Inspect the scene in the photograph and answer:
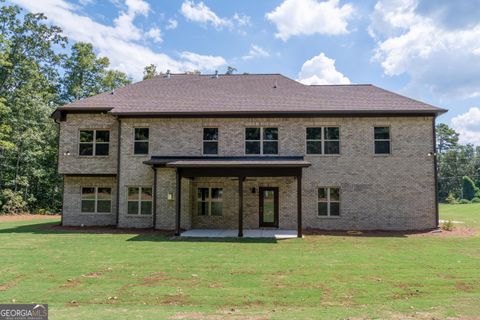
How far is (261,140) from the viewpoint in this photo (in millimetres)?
18688

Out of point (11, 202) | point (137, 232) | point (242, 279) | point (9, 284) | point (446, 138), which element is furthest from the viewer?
point (446, 138)

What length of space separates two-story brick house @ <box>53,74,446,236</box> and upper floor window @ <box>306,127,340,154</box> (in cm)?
5

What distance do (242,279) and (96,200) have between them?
1387 cm

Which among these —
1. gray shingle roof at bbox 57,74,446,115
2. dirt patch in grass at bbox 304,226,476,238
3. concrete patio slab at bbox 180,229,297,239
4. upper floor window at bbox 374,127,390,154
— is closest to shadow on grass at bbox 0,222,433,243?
dirt patch in grass at bbox 304,226,476,238

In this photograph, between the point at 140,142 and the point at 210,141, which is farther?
the point at 140,142

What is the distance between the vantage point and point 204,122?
18.8m

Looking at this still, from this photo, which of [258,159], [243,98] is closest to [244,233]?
[258,159]

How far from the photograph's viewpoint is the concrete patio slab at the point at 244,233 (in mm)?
15664

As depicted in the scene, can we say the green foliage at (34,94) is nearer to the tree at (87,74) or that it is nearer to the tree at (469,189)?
the tree at (87,74)

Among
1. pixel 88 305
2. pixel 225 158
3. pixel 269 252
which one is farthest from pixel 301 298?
pixel 225 158

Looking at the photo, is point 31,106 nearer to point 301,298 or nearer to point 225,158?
point 225,158

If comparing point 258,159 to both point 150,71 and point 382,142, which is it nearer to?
point 382,142

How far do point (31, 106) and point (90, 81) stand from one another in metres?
8.20

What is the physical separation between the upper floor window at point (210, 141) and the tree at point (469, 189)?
5186cm
